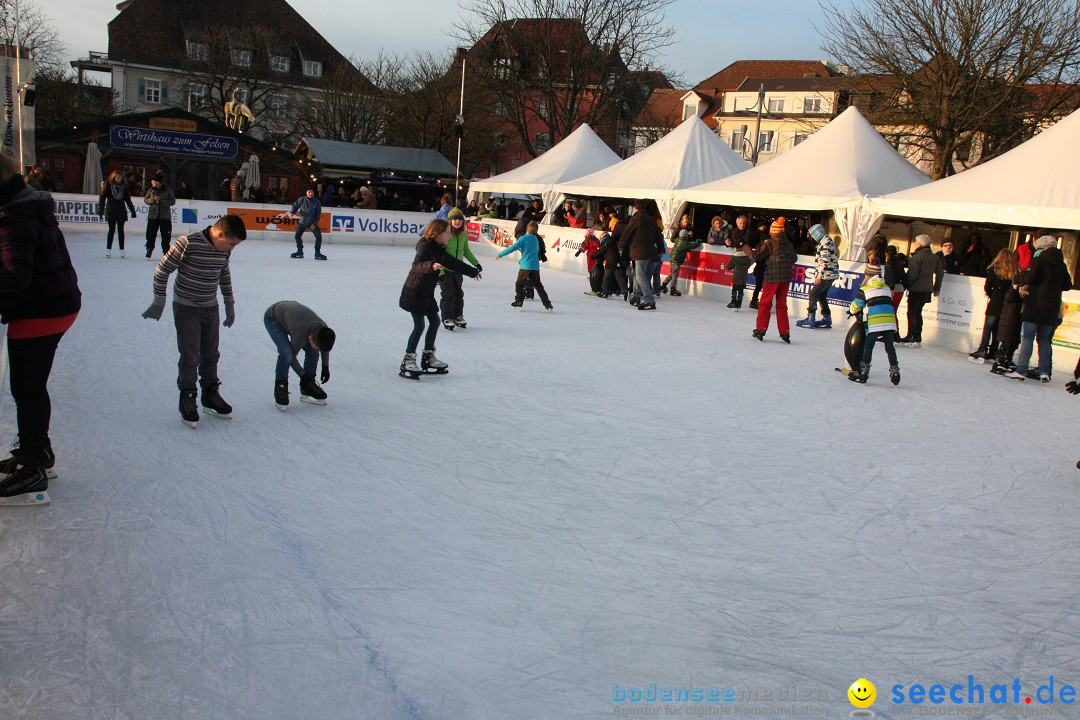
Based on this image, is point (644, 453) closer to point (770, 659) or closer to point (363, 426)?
point (363, 426)

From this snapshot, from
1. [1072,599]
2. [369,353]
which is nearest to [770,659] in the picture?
[1072,599]

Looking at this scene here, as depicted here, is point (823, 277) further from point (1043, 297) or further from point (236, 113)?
point (236, 113)

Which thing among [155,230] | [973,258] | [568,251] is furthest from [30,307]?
[568,251]

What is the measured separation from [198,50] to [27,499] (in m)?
49.3

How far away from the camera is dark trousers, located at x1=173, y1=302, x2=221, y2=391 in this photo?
5238 millimetres

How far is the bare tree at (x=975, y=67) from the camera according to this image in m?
18.7

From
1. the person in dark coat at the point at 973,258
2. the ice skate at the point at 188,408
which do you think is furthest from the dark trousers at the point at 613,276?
the ice skate at the point at 188,408

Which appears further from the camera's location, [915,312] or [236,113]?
[236,113]

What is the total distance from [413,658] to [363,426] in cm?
300

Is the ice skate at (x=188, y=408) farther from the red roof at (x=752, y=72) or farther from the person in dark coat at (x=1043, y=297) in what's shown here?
the red roof at (x=752, y=72)

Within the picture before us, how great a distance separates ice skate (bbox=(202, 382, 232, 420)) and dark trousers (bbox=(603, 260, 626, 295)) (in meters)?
9.34

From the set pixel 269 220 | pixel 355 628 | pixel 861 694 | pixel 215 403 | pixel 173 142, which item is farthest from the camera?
pixel 173 142

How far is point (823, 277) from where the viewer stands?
40.1ft

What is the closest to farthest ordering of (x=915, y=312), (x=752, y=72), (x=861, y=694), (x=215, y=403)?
(x=861, y=694) < (x=215, y=403) < (x=915, y=312) < (x=752, y=72)
